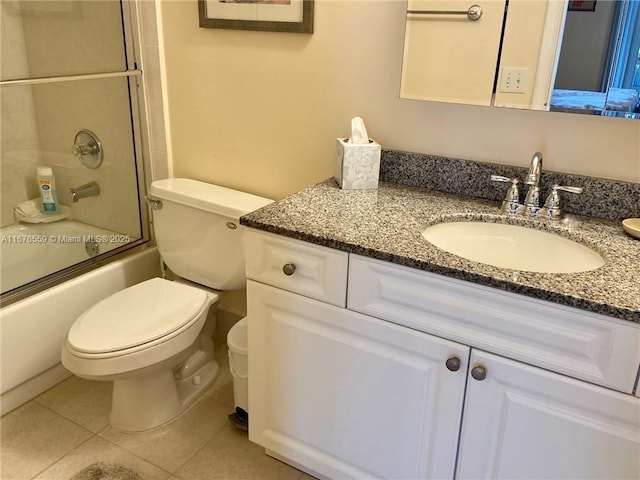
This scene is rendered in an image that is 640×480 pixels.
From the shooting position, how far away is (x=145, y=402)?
5.91 ft

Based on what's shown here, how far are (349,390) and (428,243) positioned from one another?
43 cm

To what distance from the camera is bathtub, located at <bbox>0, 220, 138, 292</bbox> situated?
1.99 m

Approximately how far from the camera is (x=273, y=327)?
1432mm

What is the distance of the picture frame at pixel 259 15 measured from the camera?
1.67 m

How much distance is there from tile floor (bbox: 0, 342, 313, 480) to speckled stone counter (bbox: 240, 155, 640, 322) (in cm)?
81

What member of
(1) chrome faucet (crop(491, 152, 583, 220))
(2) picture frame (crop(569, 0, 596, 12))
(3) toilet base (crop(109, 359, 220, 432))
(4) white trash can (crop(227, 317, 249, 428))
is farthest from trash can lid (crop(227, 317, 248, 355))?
(2) picture frame (crop(569, 0, 596, 12))

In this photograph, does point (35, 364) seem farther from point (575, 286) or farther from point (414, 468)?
point (575, 286)

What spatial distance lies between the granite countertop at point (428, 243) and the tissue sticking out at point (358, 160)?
0.10ft

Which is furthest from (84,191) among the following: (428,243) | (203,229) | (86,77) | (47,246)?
(428,243)

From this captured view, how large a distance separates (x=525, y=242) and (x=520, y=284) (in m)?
0.38

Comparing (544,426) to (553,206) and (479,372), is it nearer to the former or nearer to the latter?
(479,372)

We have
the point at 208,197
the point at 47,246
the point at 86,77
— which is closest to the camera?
the point at 208,197

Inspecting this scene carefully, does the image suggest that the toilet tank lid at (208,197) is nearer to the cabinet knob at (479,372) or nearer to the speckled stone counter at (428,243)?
the speckled stone counter at (428,243)

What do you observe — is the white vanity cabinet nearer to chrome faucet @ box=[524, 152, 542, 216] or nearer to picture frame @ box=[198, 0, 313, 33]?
chrome faucet @ box=[524, 152, 542, 216]
